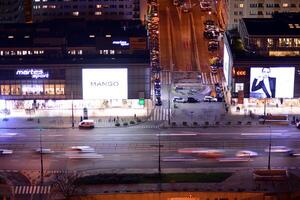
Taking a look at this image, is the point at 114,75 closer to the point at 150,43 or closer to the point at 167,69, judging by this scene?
the point at 167,69

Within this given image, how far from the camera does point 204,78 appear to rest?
99688 millimetres

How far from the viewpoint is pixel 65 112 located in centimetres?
8575

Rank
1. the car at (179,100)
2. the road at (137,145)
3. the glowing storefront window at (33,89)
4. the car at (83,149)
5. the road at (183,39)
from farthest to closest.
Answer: the road at (183,39) → the car at (179,100) → the glowing storefront window at (33,89) → the car at (83,149) → the road at (137,145)

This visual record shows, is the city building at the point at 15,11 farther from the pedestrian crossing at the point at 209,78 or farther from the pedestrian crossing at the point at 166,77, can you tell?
the pedestrian crossing at the point at 209,78

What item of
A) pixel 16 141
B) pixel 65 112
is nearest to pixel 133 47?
pixel 65 112

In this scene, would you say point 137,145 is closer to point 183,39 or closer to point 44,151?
point 44,151

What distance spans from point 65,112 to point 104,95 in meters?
5.72

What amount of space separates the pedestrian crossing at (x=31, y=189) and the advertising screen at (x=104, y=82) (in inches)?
1219

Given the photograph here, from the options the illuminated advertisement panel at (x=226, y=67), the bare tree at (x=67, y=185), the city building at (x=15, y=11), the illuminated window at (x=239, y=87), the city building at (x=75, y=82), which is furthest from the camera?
the city building at (x=15, y=11)

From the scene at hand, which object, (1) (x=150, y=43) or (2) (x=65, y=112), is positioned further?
(1) (x=150, y=43)

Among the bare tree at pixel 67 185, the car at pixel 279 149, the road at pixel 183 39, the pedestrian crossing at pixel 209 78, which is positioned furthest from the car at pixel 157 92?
the bare tree at pixel 67 185

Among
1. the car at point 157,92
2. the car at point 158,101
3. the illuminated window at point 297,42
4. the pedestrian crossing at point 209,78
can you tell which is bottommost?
the car at point 158,101

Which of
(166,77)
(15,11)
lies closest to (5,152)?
(166,77)

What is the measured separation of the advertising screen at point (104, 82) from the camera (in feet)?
287
